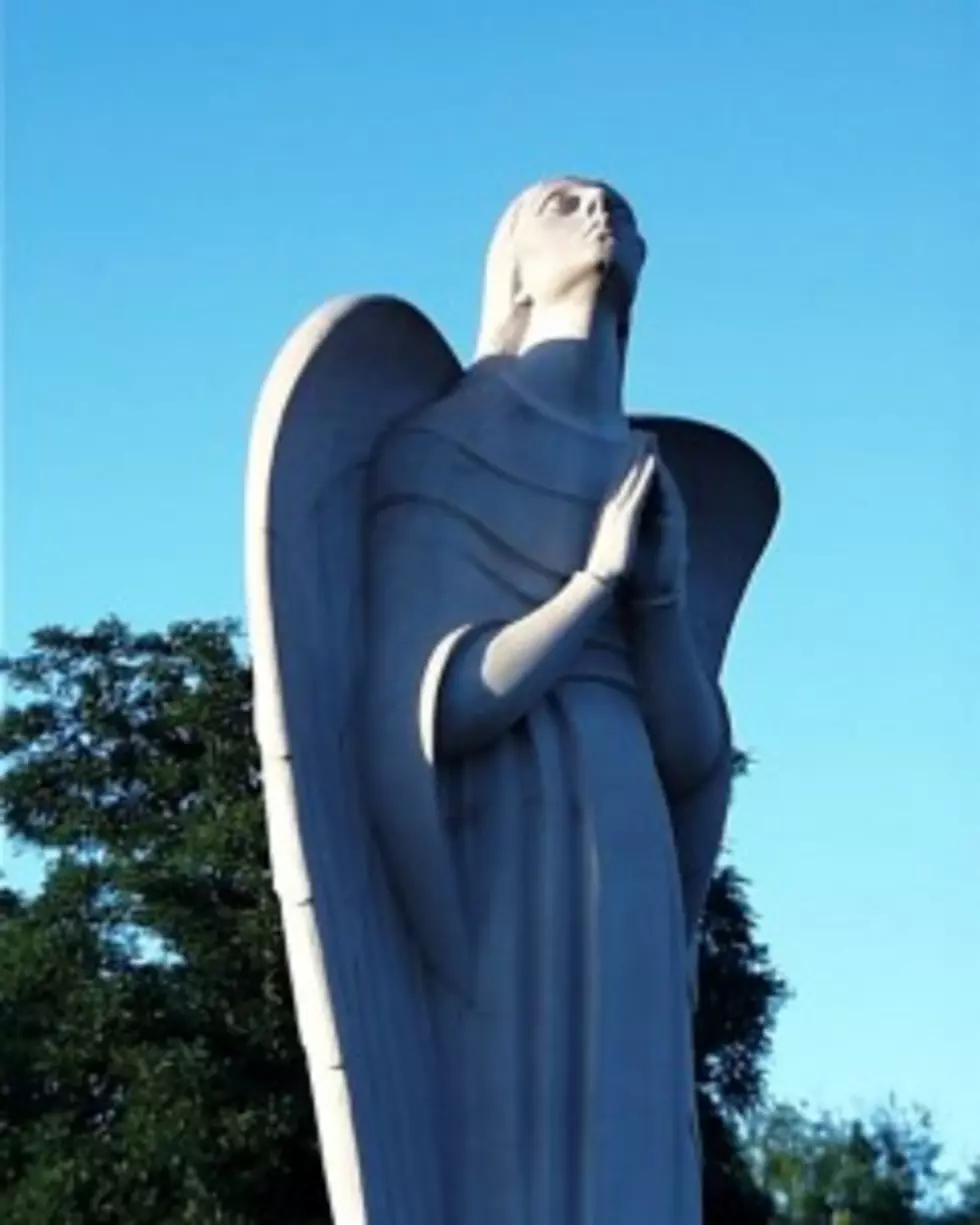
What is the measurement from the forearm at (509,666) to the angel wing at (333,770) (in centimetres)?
34

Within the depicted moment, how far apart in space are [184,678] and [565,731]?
63.5ft

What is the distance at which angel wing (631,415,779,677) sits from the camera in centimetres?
1021

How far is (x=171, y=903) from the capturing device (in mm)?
25891

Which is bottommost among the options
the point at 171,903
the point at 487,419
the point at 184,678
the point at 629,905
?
the point at 629,905

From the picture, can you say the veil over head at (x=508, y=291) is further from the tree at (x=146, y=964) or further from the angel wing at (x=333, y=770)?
the tree at (x=146, y=964)

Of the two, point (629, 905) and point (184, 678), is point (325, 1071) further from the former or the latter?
point (184, 678)

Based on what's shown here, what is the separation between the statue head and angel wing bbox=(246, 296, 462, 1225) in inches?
21.6

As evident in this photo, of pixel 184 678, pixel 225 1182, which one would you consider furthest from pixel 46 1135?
pixel 184 678

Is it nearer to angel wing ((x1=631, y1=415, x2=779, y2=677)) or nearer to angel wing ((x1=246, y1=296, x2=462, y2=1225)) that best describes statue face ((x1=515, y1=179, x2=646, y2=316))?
angel wing ((x1=246, y1=296, x2=462, y2=1225))

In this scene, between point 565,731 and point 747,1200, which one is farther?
point 747,1200

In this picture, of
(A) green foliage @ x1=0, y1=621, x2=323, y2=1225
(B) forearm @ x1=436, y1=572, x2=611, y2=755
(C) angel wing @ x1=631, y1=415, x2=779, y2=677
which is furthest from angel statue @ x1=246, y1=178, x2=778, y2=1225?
(A) green foliage @ x1=0, y1=621, x2=323, y2=1225

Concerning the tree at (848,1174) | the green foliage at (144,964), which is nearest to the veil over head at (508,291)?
the green foliage at (144,964)

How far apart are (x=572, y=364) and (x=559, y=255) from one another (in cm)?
38

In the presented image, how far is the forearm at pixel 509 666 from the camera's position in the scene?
880 centimetres
